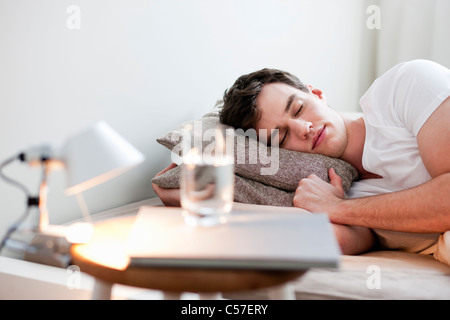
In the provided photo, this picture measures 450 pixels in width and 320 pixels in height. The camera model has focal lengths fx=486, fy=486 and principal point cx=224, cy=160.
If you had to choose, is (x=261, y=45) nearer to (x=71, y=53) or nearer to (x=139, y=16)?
(x=139, y=16)

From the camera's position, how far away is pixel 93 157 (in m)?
0.69

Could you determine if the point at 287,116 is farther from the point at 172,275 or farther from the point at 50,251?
the point at 172,275

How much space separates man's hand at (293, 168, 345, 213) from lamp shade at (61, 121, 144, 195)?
63 cm

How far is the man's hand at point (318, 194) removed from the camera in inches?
48.2

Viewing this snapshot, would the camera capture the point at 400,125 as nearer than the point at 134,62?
Yes

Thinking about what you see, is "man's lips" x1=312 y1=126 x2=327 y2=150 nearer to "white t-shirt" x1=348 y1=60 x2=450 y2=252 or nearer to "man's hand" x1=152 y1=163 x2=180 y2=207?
"white t-shirt" x1=348 y1=60 x2=450 y2=252

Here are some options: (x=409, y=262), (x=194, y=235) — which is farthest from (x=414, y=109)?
(x=194, y=235)

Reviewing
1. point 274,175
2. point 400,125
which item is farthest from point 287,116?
point 400,125

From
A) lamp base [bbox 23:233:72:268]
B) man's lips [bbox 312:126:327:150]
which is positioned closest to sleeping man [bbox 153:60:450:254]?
man's lips [bbox 312:126:327:150]

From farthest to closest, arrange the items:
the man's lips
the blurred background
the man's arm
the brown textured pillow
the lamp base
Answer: the man's lips → the brown textured pillow → the blurred background → the man's arm → the lamp base

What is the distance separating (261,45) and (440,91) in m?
1.08

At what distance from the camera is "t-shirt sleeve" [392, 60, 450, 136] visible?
120cm

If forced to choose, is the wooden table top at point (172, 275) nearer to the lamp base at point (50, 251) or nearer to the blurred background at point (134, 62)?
the lamp base at point (50, 251)

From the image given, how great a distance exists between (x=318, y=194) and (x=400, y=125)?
0.31 meters
